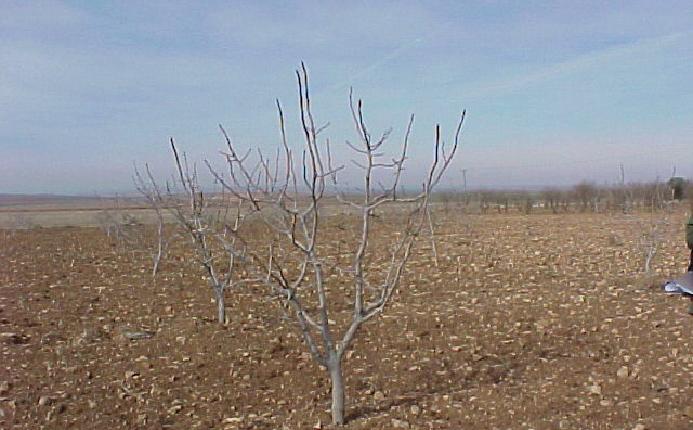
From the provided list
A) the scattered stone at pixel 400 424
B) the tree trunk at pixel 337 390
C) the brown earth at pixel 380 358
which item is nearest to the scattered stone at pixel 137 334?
the brown earth at pixel 380 358

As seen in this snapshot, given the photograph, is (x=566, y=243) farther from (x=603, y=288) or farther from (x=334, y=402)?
(x=334, y=402)

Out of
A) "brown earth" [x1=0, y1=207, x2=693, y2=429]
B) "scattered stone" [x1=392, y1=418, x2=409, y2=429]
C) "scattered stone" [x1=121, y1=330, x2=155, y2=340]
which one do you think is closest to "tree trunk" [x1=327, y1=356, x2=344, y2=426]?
"brown earth" [x1=0, y1=207, x2=693, y2=429]

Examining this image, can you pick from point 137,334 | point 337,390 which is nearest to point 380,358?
point 337,390

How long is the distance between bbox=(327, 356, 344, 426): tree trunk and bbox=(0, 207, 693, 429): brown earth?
0.11 meters

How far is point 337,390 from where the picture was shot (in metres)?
4.43

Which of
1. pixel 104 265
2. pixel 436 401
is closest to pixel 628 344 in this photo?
pixel 436 401

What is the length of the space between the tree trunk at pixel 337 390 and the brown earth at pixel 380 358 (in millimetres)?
115

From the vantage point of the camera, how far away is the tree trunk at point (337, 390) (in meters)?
4.40

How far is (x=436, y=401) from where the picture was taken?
4852 mm

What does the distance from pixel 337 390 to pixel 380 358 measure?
1.74 m

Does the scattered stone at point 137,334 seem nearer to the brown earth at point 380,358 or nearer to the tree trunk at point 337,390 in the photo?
the brown earth at point 380,358

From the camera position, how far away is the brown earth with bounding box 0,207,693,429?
4.66m

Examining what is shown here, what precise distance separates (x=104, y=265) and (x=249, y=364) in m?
8.51

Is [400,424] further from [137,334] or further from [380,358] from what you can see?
[137,334]
